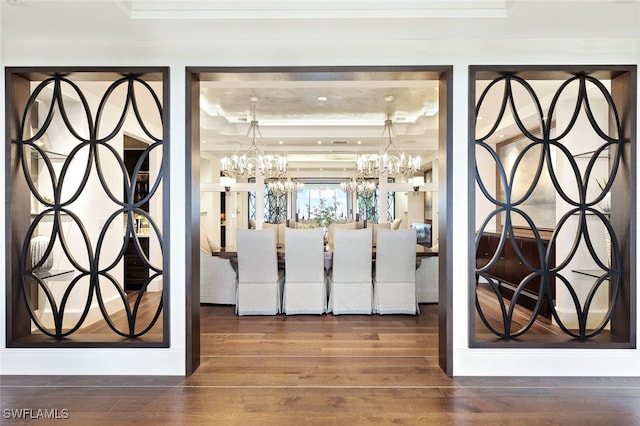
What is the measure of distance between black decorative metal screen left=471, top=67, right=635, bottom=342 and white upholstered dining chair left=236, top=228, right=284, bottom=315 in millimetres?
2201

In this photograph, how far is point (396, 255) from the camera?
14.3 feet

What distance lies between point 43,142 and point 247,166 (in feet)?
8.17

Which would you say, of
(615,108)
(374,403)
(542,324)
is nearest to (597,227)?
(542,324)

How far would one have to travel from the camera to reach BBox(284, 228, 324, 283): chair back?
432 centimetres

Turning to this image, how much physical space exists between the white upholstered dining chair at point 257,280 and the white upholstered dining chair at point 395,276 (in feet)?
3.88

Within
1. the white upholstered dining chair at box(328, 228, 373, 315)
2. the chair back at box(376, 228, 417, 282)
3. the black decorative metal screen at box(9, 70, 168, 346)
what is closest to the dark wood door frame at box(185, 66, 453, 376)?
the black decorative metal screen at box(9, 70, 168, 346)

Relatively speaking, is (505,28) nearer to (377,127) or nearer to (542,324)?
(542,324)

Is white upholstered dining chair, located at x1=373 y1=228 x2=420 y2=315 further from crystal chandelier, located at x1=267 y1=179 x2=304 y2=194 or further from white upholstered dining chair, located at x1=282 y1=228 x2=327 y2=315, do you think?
crystal chandelier, located at x1=267 y1=179 x2=304 y2=194

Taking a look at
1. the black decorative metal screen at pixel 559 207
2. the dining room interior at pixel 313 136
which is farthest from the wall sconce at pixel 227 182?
the black decorative metal screen at pixel 559 207

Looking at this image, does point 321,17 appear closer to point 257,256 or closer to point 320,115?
point 257,256

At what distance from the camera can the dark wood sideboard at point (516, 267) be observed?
4.24 metres

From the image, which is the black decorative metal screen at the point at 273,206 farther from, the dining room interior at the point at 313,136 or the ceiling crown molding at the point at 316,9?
the ceiling crown molding at the point at 316,9

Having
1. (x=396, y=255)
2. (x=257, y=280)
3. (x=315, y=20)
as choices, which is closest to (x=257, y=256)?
(x=257, y=280)

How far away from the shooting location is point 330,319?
425cm
